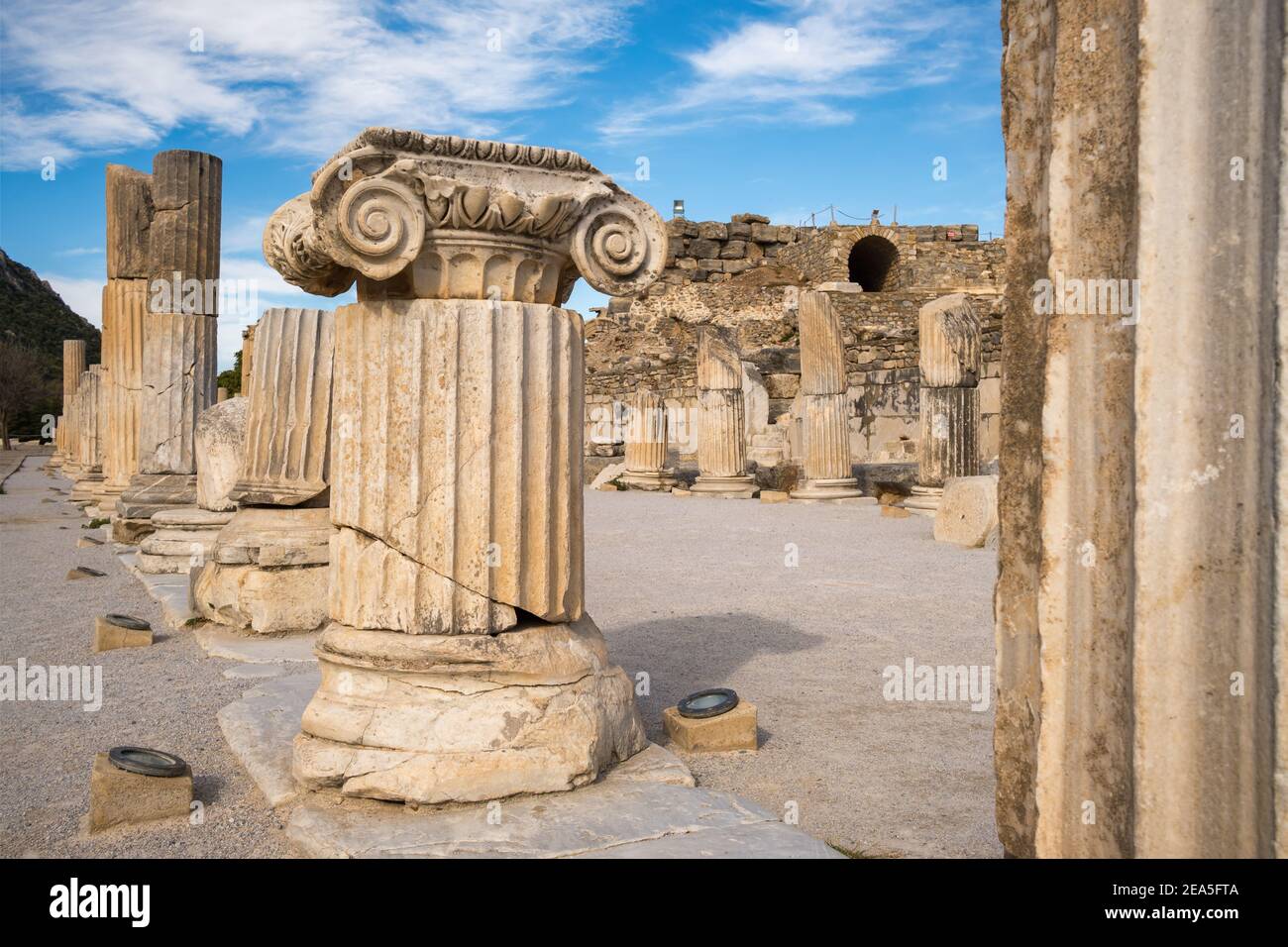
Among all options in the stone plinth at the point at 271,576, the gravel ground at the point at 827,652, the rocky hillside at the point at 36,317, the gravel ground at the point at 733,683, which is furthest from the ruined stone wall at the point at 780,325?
the rocky hillside at the point at 36,317

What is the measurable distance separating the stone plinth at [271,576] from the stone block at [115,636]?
1.32 ft

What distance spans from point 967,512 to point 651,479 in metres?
8.26

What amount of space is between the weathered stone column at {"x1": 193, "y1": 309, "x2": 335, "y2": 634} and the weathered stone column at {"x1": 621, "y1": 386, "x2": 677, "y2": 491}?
11.2m

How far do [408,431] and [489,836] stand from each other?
4.15ft

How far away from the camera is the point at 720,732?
3719mm

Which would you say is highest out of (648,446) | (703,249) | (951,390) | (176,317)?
(703,249)

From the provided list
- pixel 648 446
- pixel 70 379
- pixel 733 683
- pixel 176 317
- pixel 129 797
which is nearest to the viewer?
pixel 129 797

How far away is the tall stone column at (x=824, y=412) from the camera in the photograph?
14219mm

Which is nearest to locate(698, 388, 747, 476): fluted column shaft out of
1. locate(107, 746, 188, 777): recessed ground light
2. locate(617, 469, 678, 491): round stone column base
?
locate(617, 469, 678, 491): round stone column base

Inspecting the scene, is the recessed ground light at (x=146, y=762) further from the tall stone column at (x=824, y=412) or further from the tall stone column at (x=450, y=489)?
the tall stone column at (x=824, y=412)

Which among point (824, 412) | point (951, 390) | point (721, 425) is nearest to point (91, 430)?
point (721, 425)

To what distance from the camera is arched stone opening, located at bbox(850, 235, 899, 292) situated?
1150 inches

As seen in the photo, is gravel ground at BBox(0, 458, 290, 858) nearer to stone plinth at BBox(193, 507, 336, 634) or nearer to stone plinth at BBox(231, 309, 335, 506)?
stone plinth at BBox(193, 507, 336, 634)

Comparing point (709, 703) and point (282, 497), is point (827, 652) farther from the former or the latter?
point (282, 497)
